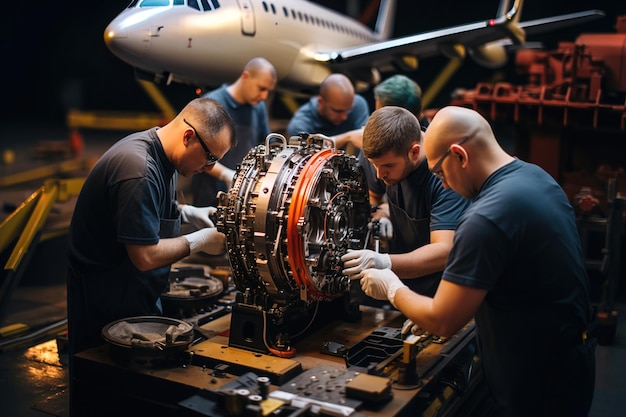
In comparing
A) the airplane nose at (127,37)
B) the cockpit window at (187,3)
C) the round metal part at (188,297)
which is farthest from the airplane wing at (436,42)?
the round metal part at (188,297)

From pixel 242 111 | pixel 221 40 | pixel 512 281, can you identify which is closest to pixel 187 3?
pixel 221 40

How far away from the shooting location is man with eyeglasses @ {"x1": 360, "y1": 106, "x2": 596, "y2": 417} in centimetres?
248

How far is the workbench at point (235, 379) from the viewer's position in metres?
2.76

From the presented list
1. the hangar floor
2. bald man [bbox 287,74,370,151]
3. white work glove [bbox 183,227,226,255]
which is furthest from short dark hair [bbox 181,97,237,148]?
bald man [bbox 287,74,370,151]

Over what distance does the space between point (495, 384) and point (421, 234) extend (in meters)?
1.09

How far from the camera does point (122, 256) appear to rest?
3338mm

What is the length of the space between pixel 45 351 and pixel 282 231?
8.53 ft

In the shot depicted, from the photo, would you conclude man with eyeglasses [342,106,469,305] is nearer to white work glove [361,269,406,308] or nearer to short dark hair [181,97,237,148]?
white work glove [361,269,406,308]

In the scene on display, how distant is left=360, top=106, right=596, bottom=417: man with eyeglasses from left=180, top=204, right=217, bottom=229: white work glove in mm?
1510

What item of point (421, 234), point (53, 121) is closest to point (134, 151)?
point (421, 234)

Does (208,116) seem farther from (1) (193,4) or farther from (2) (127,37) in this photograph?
(1) (193,4)

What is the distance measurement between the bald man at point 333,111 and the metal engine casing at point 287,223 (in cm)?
196

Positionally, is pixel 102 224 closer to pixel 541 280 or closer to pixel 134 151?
pixel 134 151

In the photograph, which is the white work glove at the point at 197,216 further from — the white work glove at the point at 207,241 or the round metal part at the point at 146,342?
the round metal part at the point at 146,342
